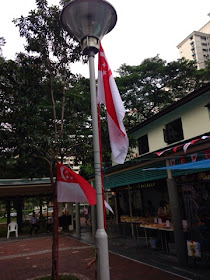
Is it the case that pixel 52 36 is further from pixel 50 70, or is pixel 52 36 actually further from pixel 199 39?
pixel 199 39

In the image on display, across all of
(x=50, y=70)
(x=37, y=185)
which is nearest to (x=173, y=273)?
(x=50, y=70)

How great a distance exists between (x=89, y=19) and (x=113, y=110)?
62.7 inches

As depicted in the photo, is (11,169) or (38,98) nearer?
(38,98)

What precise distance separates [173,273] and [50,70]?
289 inches

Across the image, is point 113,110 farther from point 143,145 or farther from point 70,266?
point 143,145

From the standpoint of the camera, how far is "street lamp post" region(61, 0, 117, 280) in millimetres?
3492

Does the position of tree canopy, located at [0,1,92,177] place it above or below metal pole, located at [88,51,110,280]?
above

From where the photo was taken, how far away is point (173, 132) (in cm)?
1391

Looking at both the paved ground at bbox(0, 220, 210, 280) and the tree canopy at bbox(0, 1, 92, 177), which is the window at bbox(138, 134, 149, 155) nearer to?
the paved ground at bbox(0, 220, 210, 280)

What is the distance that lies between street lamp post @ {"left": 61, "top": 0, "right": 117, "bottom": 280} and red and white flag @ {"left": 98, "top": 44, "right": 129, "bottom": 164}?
311 mm

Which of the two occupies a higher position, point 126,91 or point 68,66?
point 126,91

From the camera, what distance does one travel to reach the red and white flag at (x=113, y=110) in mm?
4000

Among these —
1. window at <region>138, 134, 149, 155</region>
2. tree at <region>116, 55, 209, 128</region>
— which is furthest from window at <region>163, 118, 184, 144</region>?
tree at <region>116, 55, 209, 128</region>

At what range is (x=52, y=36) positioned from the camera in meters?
7.61
